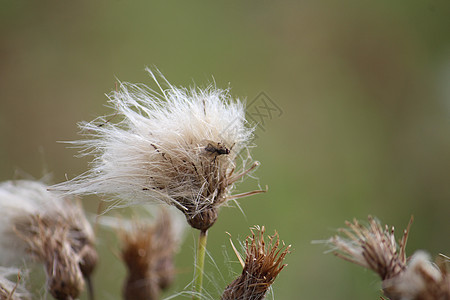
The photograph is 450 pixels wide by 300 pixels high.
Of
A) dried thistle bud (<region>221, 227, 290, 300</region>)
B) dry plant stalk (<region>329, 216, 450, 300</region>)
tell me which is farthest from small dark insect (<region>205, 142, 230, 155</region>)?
dry plant stalk (<region>329, 216, 450, 300</region>)

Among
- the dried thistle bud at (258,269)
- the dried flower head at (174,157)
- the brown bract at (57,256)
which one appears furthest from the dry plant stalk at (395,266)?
the brown bract at (57,256)

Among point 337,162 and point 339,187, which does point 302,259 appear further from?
point 337,162

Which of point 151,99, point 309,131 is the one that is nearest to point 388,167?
point 309,131

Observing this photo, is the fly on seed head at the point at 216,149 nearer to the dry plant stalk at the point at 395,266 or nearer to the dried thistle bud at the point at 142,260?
the dry plant stalk at the point at 395,266

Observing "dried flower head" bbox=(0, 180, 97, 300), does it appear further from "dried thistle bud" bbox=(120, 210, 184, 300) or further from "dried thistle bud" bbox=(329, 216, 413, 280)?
"dried thistle bud" bbox=(329, 216, 413, 280)

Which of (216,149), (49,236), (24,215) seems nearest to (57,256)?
(49,236)
